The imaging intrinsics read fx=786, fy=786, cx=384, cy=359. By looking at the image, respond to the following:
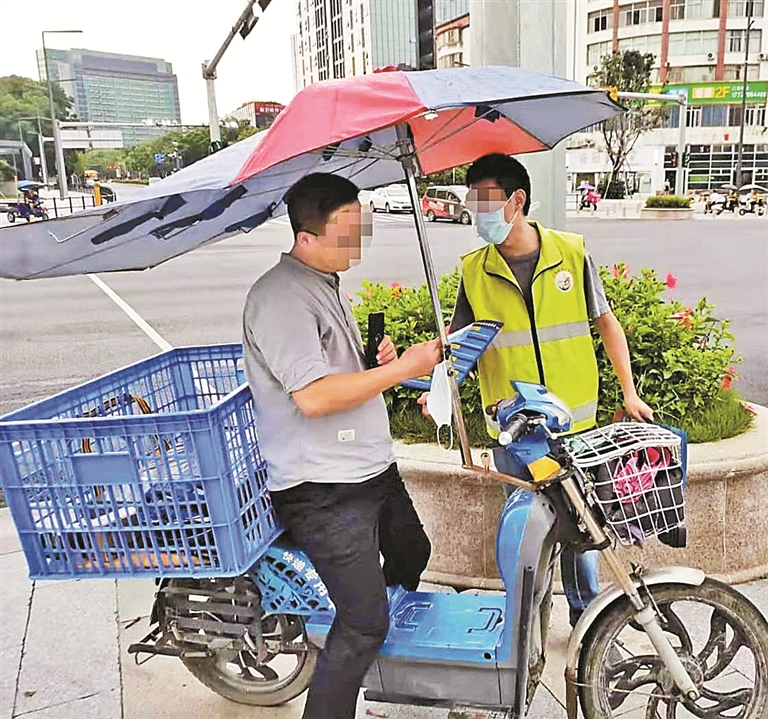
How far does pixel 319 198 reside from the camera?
2010mm

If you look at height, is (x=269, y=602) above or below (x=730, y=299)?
above

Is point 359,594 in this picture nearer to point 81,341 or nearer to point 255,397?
point 255,397

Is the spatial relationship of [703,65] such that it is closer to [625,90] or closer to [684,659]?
[625,90]

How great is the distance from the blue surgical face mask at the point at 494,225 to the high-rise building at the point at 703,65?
5523cm

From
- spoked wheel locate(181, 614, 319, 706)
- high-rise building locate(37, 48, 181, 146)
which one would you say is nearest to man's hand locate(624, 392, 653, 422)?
spoked wheel locate(181, 614, 319, 706)

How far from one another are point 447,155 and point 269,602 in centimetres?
166

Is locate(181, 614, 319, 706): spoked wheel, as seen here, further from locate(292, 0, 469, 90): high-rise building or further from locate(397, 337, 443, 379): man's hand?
locate(292, 0, 469, 90): high-rise building

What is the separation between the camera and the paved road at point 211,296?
26.9ft

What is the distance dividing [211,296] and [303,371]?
10922 mm

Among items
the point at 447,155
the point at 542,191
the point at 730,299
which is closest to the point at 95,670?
the point at 447,155

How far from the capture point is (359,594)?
2.14 metres

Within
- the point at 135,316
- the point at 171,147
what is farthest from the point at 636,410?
the point at 171,147

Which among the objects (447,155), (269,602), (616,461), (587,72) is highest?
(587,72)

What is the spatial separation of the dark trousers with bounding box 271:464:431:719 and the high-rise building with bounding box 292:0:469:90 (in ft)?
18.5
